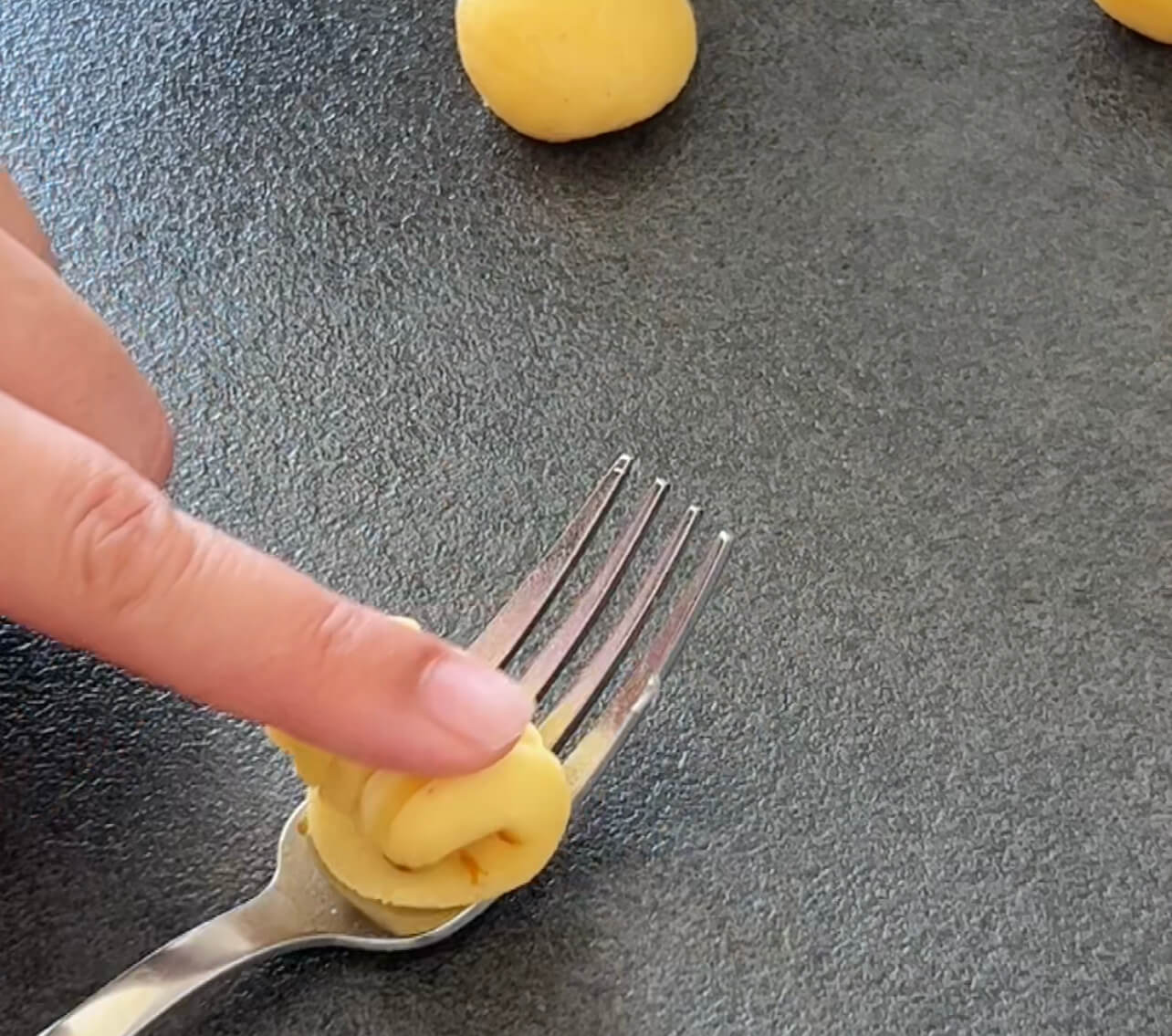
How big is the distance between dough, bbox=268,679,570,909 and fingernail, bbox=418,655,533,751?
1 centimetres

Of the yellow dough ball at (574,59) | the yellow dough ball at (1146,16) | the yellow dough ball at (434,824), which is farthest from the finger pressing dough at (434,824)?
the yellow dough ball at (1146,16)

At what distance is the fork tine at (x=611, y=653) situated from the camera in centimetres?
50

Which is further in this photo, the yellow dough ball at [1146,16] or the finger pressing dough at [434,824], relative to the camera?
the yellow dough ball at [1146,16]

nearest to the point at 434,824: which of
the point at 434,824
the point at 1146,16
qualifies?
the point at 434,824

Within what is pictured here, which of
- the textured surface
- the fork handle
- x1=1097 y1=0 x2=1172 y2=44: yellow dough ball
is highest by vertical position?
x1=1097 y1=0 x2=1172 y2=44: yellow dough ball

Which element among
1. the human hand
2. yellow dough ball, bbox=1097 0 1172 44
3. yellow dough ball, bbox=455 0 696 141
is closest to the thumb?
the human hand

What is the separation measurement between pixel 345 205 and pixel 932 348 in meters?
0.24

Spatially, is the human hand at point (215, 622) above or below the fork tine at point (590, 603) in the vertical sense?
above

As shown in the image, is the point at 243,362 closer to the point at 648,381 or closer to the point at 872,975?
the point at 648,381

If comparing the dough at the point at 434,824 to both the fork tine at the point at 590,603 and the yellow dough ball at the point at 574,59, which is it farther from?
the yellow dough ball at the point at 574,59

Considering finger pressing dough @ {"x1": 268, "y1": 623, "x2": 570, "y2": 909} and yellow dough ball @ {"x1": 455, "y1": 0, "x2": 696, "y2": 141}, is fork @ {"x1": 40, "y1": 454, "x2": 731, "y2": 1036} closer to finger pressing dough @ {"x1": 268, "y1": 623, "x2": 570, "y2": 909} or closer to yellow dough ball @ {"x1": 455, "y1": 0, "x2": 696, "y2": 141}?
finger pressing dough @ {"x1": 268, "y1": 623, "x2": 570, "y2": 909}

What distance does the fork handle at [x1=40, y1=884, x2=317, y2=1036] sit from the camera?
44cm

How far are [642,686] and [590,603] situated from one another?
34 mm

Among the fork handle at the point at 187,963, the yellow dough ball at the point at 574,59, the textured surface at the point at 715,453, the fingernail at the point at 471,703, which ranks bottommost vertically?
the fork handle at the point at 187,963
